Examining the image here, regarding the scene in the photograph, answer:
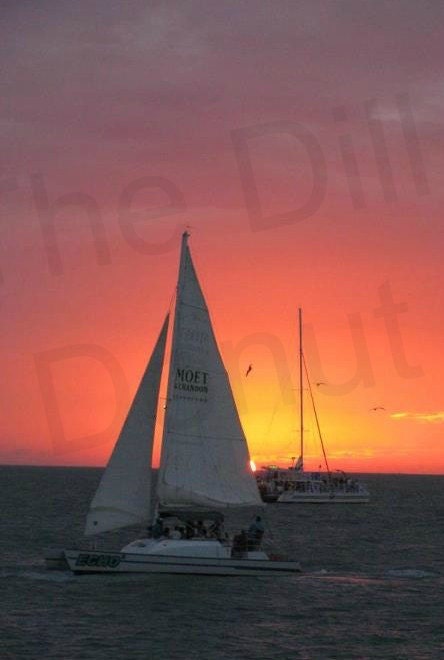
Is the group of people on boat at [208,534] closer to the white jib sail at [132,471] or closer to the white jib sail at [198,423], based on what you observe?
the white jib sail at [132,471]

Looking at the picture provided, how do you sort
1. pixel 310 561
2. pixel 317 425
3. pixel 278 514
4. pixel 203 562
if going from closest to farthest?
pixel 203 562 < pixel 310 561 < pixel 278 514 < pixel 317 425

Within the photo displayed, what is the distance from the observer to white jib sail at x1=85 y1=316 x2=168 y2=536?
40531 millimetres

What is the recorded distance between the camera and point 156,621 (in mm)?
35156

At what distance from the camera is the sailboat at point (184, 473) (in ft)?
132

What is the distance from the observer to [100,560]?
1583 inches

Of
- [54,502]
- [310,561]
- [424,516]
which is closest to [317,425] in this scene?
[424,516]

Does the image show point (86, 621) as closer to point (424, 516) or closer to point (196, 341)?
point (196, 341)

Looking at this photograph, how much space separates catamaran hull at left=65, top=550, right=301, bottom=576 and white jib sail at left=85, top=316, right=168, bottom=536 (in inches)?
44.7

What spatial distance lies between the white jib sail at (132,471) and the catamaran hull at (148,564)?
1.14m

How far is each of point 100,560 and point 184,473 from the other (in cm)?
477

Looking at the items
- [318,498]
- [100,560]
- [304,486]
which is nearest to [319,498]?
[318,498]

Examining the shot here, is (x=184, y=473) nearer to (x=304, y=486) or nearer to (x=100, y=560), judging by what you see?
(x=100, y=560)

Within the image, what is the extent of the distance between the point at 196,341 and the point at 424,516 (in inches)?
2602

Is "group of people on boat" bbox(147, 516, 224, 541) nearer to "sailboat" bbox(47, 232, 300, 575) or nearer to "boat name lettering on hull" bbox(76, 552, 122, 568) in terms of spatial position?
"sailboat" bbox(47, 232, 300, 575)
